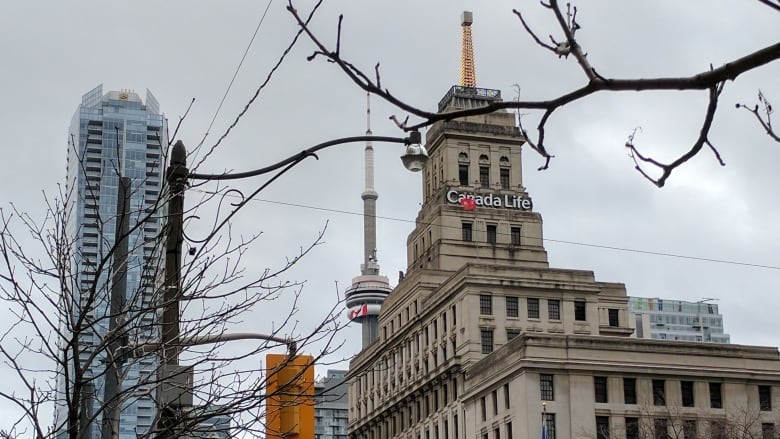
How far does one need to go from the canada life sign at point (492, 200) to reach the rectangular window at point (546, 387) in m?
32.6

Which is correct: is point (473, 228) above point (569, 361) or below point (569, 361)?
above

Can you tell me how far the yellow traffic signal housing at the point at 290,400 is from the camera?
1617 cm

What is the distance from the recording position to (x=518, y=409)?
8369 cm

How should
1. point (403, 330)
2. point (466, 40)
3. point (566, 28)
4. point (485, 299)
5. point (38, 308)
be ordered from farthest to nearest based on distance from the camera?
point (466, 40)
point (403, 330)
point (485, 299)
point (38, 308)
point (566, 28)

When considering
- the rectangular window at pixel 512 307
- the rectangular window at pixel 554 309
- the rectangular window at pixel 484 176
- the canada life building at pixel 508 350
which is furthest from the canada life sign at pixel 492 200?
the rectangular window at pixel 554 309

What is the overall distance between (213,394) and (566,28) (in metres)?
9.11

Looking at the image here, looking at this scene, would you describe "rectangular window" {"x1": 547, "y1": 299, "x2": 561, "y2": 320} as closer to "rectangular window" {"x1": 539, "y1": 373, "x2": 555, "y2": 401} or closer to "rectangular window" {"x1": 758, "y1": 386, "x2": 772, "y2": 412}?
"rectangular window" {"x1": 758, "y1": 386, "x2": 772, "y2": 412}

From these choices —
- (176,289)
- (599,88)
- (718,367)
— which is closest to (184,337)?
(176,289)

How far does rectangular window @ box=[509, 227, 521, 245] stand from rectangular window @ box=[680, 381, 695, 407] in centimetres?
2939

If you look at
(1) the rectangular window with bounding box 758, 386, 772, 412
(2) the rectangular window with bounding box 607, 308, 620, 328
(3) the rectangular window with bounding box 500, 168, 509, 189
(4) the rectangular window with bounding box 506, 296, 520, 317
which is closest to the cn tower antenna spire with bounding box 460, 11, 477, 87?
(3) the rectangular window with bounding box 500, 168, 509, 189

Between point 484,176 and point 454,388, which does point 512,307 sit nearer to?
point 454,388

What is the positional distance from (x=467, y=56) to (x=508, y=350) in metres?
59.7

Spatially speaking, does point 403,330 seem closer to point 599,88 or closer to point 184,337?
point 184,337

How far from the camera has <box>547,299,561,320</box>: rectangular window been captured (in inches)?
4033
